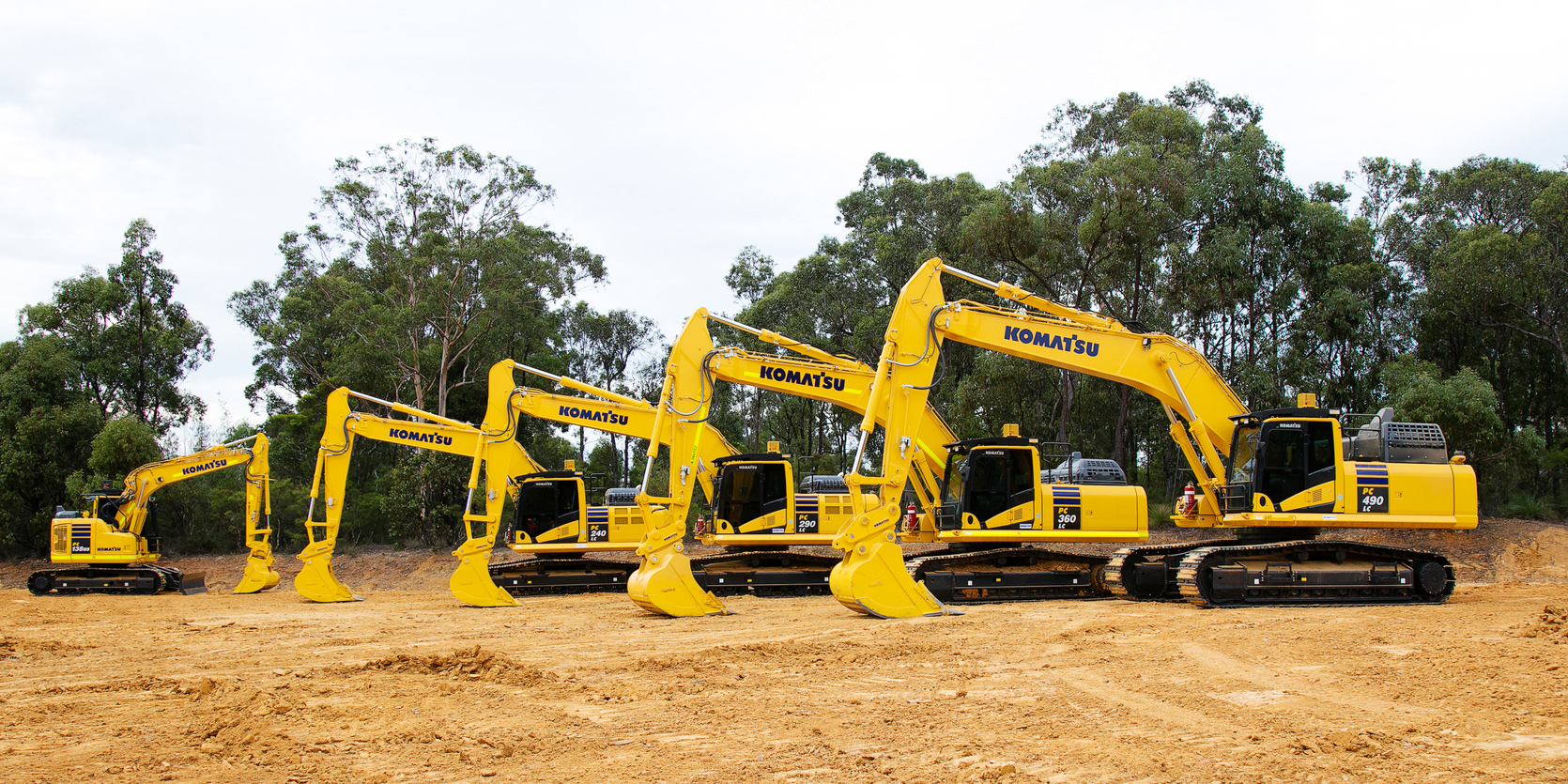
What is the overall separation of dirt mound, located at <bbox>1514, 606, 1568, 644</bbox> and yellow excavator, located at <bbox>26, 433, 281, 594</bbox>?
2328cm

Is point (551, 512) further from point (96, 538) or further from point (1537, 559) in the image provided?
point (1537, 559)

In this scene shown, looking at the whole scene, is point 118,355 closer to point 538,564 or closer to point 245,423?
point 245,423

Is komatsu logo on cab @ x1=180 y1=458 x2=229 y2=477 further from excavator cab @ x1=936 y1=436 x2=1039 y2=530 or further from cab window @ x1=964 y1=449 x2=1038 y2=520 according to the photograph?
cab window @ x1=964 y1=449 x2=1038 y2=520

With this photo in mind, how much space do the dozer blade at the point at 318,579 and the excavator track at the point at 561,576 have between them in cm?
310

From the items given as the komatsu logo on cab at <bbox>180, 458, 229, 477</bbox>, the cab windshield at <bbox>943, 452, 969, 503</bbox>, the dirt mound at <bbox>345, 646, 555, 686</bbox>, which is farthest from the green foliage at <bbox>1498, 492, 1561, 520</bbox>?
the komatsu logo on cab at <bbox>180, 458, 229, 477</bbox>

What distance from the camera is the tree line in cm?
2950

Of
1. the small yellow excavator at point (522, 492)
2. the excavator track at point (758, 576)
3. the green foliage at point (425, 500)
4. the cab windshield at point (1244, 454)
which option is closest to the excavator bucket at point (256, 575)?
the small yellow excavator at point (522, 492)

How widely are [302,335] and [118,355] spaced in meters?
7.14

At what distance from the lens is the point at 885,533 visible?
1252cm

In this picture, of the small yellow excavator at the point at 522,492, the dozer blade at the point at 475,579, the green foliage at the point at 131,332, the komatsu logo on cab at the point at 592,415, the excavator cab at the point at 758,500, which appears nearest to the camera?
the dozer blade at the point at 475,579

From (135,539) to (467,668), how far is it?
19009 millimetres

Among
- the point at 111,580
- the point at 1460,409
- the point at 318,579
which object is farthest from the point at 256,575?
the point at 1460,409

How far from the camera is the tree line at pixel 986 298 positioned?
29500mm

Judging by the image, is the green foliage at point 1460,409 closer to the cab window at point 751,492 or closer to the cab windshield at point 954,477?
the cab windshield at point 954,477
